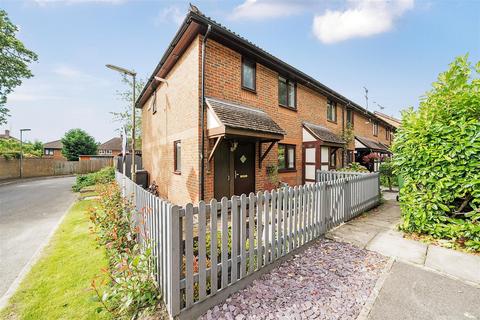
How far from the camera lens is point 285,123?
31.5 feet

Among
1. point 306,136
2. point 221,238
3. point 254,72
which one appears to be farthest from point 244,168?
point 221,238

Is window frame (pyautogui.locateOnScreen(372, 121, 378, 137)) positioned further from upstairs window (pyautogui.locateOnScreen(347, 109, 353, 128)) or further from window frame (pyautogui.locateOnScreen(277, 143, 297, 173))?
window frame (pyautogui.locateOnScreen(277, 143, 297, 173))

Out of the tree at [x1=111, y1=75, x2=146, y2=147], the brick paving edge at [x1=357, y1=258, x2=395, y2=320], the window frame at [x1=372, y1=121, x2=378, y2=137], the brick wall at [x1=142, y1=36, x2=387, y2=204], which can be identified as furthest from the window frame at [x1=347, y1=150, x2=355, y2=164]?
the tree at [x1=111, y1=75, x2=146, y2=147]

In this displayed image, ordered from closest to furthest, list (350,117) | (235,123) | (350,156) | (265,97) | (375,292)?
(375,292) < (235,123) < (265,97) < (350,156) < (350,117)

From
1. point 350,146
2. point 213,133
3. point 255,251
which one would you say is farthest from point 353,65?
point 255,251

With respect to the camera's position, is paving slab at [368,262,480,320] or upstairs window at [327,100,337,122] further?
upstairs window at [327,100,337,122]

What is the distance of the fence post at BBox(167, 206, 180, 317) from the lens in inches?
89.7

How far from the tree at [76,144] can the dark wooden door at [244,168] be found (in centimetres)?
4399

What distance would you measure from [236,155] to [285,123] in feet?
11.6

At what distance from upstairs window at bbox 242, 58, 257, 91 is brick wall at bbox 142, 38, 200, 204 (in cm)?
203

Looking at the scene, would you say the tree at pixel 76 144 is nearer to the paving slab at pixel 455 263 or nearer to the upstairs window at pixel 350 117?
the upstairs window at pixel 350 117

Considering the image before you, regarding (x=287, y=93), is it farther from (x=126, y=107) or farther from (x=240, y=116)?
(x=126, y=107)

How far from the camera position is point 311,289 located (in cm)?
298

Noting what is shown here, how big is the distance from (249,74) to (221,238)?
22.7 ft
